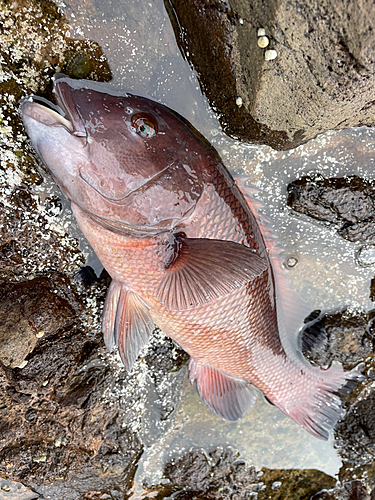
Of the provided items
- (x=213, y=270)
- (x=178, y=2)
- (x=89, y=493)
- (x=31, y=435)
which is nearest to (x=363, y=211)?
(x=213, y=270)

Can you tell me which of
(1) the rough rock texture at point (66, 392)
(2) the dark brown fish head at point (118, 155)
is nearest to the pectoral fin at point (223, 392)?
(1) the rough rock texture at point (66, 392)

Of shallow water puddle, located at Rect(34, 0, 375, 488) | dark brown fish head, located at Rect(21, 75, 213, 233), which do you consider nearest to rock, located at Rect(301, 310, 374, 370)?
shallow water puddle, located at Rect(34, 0, 375, 488)

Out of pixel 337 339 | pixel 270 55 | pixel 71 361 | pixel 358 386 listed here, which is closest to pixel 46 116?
pixel 270 55

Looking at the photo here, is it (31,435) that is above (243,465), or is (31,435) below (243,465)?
above

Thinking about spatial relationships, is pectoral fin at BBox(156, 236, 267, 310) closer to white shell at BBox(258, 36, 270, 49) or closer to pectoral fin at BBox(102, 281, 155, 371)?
pectoral fin at BBox(102, 281, 155, 371)

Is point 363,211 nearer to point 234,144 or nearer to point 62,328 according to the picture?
point 234,144
